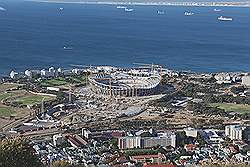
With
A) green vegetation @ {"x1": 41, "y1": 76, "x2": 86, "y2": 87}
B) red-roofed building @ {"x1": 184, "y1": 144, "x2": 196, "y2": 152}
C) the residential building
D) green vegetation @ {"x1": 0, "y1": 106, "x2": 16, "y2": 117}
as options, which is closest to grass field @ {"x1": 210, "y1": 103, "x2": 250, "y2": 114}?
the residential building

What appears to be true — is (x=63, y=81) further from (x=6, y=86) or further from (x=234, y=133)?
(x=234, y=133)

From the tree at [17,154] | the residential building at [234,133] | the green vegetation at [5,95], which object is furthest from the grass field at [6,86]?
the tree at [17,154]

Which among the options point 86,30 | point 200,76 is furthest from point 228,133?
point 86,30

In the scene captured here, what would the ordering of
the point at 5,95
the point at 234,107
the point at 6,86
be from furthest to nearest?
the point at 6,86
the point at 5,95
the point at 234,107

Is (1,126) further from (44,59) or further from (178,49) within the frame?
(178,49)

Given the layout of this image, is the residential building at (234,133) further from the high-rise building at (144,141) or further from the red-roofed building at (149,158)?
the red-roofed building at (149,158)

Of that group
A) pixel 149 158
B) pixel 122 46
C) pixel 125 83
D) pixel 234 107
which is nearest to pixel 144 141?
pixel 149 158

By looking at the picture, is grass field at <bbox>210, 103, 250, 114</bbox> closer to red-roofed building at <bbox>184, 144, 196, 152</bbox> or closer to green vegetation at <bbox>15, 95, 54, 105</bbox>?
red-roofed building at <bbox>184, 144, 196, 152</bbox>
